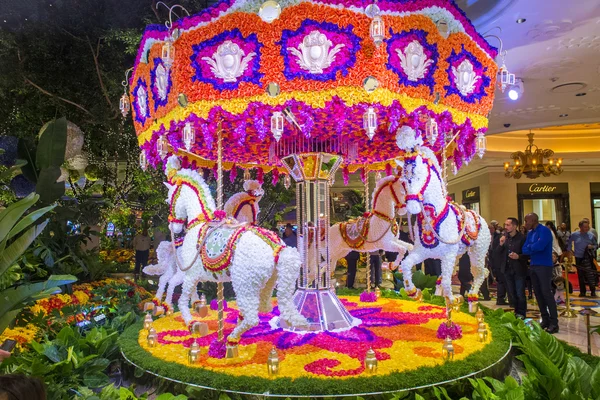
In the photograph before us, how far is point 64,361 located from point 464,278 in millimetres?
7264

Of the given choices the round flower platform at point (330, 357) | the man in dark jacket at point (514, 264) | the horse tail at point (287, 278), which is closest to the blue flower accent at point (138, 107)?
the horse tail at point (287, 278)

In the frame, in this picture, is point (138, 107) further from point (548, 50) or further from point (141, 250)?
point (141, 250)

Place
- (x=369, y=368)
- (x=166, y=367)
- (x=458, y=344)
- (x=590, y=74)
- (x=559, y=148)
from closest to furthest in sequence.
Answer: (x=369, y=368) → (x=166, y=367) → (x=458, y=344) → (x=590, y=74) → (x=559, y=148)

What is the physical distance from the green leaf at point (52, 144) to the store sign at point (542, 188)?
635 inches

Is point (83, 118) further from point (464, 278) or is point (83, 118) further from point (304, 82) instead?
point (464, 278)

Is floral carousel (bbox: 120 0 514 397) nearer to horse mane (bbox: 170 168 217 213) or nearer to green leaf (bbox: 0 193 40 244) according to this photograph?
horse mane (bbox: 170 168 217 213)

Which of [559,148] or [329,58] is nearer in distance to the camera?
[329,58]

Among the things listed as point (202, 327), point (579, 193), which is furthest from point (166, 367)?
point (579, 193)

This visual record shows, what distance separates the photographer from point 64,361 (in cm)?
343

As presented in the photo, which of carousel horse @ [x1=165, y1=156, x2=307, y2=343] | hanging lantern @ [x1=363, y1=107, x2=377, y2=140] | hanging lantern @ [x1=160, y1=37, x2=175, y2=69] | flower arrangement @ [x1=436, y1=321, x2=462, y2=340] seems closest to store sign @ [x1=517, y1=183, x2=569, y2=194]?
flower arrangement @ [x1=436, y1=321, x2=462, y2=340]

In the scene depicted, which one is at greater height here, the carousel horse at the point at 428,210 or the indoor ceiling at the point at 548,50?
the indoor ceiling at the point at 548,50

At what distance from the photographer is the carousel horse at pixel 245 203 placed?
235 inches

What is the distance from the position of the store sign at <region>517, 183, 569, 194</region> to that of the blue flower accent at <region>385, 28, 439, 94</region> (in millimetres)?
15485

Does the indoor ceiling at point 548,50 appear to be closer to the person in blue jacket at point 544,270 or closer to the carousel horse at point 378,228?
the carousel horse at point 378,228
